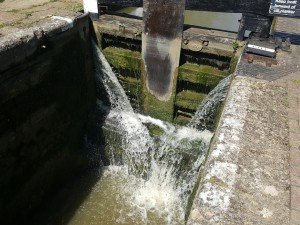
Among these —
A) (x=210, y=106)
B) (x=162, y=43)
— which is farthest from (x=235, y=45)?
(x=162, y=43)

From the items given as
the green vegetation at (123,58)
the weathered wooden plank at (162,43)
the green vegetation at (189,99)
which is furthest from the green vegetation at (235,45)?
the green vegetation at (123,58)

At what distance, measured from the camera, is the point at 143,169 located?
7531 mm

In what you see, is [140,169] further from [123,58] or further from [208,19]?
[208,19]

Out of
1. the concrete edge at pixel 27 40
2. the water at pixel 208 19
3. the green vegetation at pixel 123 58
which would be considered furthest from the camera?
the water at pixel 208 19

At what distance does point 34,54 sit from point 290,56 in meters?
5.38

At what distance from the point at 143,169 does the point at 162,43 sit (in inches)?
129

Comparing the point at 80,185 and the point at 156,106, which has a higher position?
the point at 156,106

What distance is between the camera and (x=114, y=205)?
6.95 m

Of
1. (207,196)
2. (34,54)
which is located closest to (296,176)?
(207,196)

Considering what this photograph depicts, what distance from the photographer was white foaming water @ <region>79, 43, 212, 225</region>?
6.71 meters

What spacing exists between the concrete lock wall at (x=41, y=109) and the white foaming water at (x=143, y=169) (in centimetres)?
84

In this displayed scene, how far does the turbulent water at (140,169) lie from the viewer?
22.0ft

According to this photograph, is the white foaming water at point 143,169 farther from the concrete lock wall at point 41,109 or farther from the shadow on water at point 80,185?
the concrete lock wall at point 41,109

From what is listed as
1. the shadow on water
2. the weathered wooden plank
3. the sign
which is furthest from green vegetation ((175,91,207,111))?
the sign
